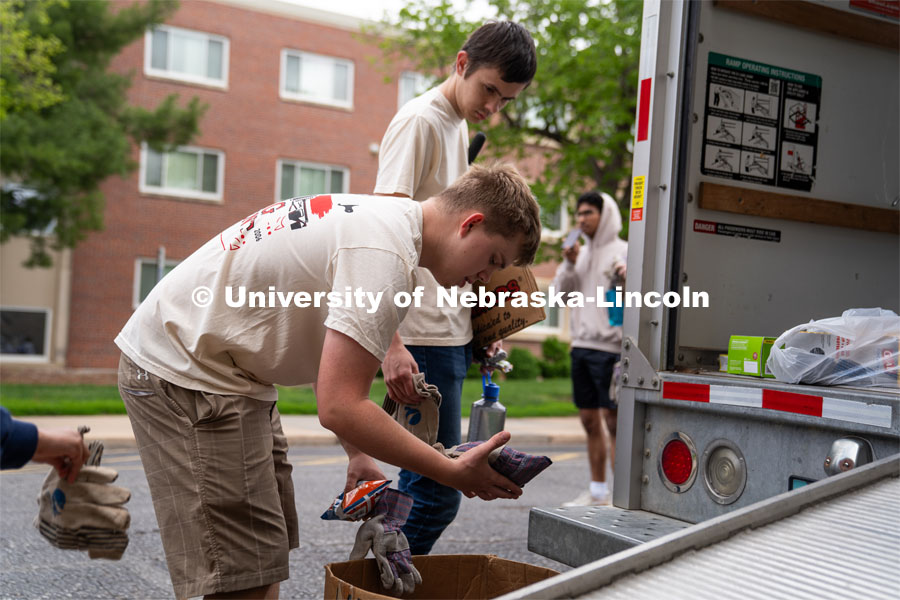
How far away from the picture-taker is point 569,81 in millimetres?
18062

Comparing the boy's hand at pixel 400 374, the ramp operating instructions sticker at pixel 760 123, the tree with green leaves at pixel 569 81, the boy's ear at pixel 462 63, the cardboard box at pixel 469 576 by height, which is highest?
the tree with green leaves at pixel 569 81

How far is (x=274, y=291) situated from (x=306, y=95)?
2293cm

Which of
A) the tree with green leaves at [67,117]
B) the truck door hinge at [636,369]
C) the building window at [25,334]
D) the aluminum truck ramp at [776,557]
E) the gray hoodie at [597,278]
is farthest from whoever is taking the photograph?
the building window at [25,334]

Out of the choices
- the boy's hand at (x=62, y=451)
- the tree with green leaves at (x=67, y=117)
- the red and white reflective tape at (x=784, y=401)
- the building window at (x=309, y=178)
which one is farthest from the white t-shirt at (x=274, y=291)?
the building window at (x=309, y=178)

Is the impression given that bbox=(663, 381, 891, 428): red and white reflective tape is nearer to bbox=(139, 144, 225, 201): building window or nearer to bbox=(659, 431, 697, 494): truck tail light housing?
bbox=(659, 431, 697, 494): truck tail light housing

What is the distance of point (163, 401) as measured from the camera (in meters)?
2.38

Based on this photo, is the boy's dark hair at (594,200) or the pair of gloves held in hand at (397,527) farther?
the boy's dark hair at (594,200)

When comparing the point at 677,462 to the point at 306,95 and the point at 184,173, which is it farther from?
the point at 306,95

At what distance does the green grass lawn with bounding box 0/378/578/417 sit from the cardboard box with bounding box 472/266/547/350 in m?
10.4

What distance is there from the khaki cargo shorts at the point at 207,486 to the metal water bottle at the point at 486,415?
1.25 meters

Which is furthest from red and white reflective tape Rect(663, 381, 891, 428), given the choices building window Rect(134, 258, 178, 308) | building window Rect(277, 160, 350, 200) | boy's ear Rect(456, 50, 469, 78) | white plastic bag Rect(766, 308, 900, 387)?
building window Rect(277, 160, 350, 200)

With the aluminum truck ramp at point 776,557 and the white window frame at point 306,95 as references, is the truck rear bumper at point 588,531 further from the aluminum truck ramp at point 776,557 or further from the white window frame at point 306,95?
the white window frame at point 306,95

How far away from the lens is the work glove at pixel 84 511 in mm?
2502

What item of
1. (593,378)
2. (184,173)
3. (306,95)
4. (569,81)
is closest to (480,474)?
(593,378)
